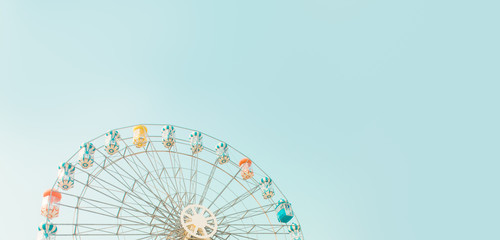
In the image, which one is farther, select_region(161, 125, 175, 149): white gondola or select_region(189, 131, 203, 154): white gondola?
select_region(189, 131, 203, 154): white gondola

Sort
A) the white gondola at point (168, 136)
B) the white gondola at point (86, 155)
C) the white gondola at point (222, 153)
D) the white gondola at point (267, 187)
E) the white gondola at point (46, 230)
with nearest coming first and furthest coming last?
the white gondola at point (46, 230) < the white gondola at point (86, 155) < the white gondola at point (168, 136) < the white gondola at point (267, 187) < the white gondola at point (222, 153)

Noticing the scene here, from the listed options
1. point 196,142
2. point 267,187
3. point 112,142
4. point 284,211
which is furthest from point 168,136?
point 284,211

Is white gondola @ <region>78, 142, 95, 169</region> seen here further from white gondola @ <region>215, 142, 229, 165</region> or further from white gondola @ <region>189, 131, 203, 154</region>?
white gondola @ <region>215, 142, 229, 165</region>

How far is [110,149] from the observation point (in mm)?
22609

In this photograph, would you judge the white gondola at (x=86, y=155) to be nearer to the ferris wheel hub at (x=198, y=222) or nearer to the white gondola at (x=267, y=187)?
the ferris wheel hub at (x=198, y=222)

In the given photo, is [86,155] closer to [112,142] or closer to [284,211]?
[112,142]

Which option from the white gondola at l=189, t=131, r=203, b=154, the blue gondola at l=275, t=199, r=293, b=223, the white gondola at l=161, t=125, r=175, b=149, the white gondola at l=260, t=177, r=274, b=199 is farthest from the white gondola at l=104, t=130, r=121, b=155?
the blue gondola at l=275, t=199, r=293, b=223

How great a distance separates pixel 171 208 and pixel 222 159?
13.5 feet

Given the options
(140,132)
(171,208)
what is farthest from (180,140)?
(171,208)

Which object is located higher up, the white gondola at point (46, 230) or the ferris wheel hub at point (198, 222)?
the ferris wheel hub at point (198, 222)

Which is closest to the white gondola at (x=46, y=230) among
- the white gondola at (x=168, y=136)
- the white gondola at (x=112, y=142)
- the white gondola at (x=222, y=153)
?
the white gondola at (x=112, y=142)

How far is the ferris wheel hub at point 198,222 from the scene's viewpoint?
21047 mm

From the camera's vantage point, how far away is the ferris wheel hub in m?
21.0

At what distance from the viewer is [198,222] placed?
21500 millimetres
